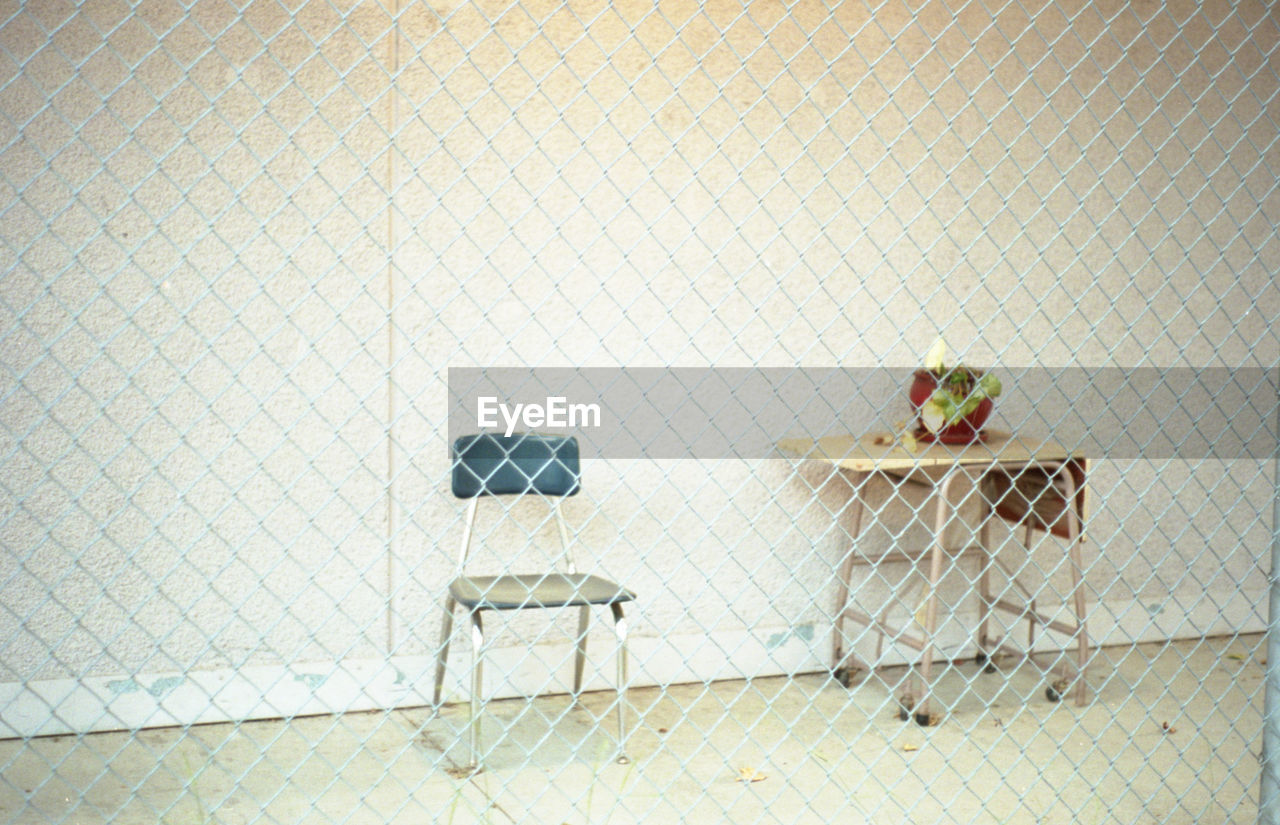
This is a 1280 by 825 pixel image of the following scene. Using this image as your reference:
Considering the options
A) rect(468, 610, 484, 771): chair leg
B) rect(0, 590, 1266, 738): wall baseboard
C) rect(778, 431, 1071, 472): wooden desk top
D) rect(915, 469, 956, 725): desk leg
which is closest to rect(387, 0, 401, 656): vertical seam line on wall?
A: rect(0, 590, 1266, 738): wall baseboard

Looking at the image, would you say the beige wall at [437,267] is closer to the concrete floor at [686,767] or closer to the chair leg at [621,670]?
the concrete floor at [686,767]

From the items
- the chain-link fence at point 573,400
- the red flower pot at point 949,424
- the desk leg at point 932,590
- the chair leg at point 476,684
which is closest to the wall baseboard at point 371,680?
the chain-link fence at point 573,400

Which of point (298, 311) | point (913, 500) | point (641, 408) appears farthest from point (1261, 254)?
point (298, 311)

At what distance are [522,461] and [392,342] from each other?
50 centimetres

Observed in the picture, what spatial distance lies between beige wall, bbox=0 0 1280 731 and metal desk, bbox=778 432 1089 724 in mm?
240

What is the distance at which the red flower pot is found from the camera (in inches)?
130

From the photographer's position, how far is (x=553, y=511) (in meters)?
3.33

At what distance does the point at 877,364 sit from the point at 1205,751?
4.68 ft

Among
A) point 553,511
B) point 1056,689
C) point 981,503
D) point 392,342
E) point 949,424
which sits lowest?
point 1056,689

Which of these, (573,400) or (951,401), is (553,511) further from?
(951,401)

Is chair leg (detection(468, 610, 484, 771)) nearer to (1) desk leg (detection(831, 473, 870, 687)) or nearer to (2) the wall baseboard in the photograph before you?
(2) the wall baseboard

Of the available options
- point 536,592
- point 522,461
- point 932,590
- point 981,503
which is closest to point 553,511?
point 522,461

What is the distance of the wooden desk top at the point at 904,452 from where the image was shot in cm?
303

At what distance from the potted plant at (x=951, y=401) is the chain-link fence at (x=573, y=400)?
0.35 ft
